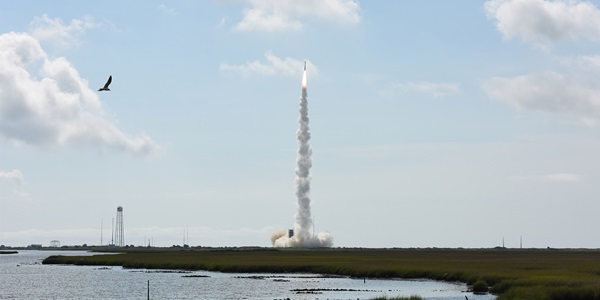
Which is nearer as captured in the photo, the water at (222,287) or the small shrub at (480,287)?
the water at (222,287)

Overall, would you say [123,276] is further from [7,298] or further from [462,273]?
[462,273]

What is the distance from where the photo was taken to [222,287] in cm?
9912

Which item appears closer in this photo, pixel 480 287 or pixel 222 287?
pixel 480 287

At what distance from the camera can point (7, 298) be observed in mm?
89062

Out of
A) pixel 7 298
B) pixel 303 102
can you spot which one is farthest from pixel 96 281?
pixel 303 102

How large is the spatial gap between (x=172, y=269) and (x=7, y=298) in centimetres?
6013

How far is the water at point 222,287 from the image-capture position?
3410 inches

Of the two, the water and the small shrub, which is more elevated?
the small shrub

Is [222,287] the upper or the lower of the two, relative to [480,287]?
lower

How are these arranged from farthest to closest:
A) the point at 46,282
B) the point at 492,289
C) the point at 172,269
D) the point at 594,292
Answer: the point at 172,269 < the point at 46,282 < the point at 492,289 < the point at 594,292

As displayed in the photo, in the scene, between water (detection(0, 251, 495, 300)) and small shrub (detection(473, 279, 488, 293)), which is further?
small shrub (detection(473, 279, 488, 293))

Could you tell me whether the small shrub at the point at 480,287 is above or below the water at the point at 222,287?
above

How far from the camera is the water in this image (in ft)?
284

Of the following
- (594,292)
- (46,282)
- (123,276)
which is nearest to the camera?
(594,292)
